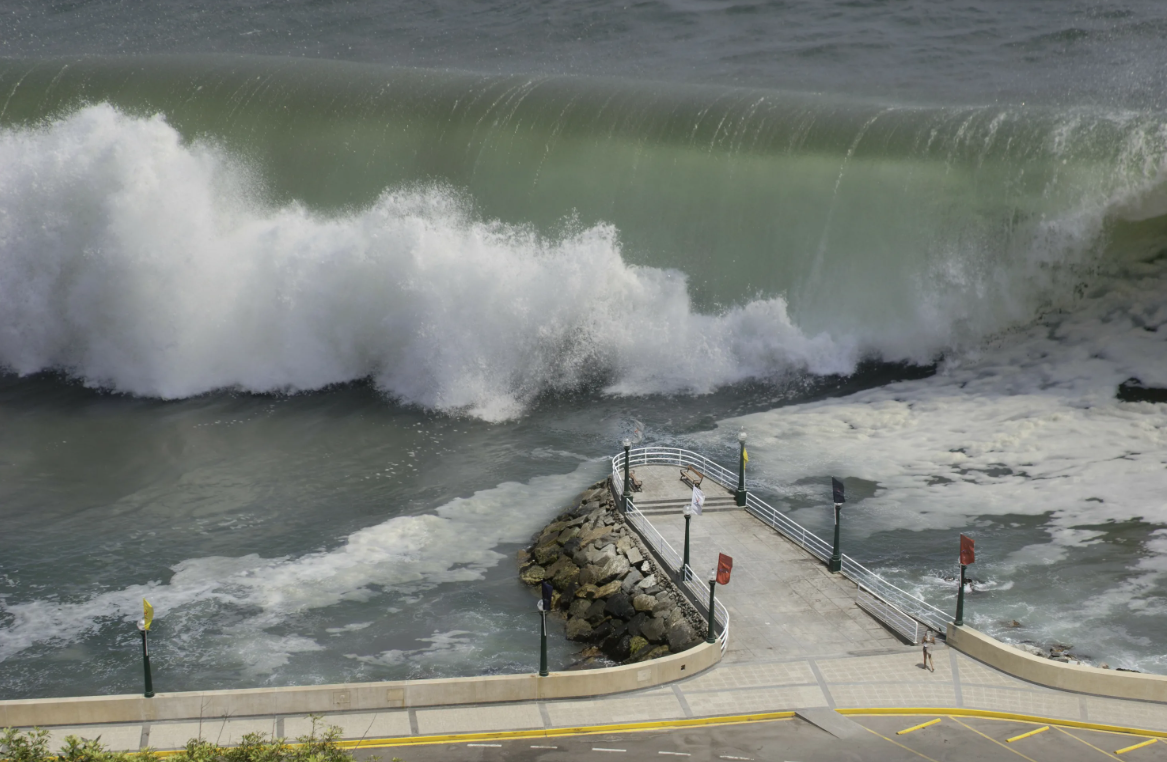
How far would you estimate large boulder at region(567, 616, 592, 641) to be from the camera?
1139 inches

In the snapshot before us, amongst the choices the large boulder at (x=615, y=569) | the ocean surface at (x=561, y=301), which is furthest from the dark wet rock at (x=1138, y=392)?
the large boulder at (x=615, y=569)

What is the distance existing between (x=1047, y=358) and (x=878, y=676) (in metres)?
19.7

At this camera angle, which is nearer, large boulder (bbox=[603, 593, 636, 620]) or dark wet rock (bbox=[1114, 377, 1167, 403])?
large boulder (bbox=[603, 593, 636, 620])

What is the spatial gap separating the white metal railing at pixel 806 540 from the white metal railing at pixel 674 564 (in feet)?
0.37

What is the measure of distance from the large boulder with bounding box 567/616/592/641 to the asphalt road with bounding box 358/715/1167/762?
20.0 feet

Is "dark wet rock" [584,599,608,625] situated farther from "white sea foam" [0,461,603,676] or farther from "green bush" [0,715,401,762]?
"green bush" [0,715,401,762]

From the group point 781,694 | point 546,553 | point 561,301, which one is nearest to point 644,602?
point 546,553

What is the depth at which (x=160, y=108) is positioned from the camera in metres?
50.8

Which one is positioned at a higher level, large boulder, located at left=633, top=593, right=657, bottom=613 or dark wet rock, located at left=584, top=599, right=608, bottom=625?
large boulder, located at left=633, top=593, right=657, bottom=613

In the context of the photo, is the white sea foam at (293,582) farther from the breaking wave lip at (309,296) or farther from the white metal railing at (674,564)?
the breaking wave lip at (309,296)

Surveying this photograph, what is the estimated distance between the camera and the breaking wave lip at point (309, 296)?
1747 inches

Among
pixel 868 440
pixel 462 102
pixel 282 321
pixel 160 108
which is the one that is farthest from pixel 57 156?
pixel 868 440

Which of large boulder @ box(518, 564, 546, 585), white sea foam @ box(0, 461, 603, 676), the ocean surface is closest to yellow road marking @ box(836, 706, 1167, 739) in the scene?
the ocean surface

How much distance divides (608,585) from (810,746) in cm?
840
